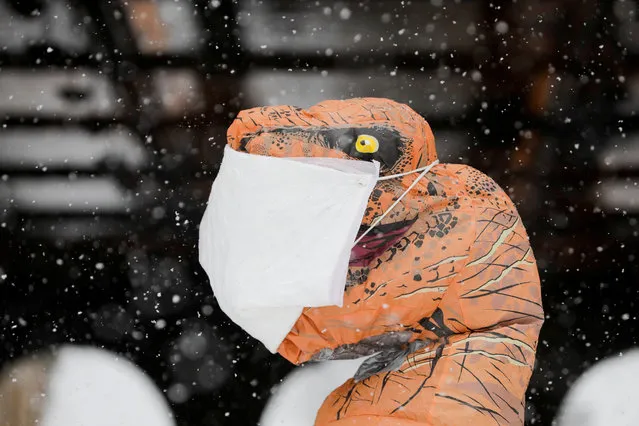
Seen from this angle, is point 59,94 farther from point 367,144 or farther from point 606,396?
point 606,396

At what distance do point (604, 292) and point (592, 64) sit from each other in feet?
1.71

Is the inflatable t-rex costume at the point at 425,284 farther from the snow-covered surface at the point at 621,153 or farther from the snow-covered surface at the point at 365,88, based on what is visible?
the snow-covered surface at the point at 621,153

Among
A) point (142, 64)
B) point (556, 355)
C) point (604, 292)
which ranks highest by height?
point (142, 64)

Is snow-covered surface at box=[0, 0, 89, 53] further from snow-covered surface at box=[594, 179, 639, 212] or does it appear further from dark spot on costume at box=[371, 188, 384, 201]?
snow-covered surface at box=[594, 179, 639, 212]

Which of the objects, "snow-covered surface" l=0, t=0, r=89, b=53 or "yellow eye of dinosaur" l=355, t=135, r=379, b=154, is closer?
"yellow eye of dinosaur" l=355, t=135, r=379, b=154

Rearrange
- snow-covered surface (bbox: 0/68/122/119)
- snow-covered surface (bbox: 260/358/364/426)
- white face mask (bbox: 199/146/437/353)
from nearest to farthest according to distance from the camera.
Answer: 1. white face mask (bbox: 199/146/437/353)
2. snow-covered surface (bbox: 260/358/364/426)
3. snow-covered surface (bbox: 0/68/122/119)

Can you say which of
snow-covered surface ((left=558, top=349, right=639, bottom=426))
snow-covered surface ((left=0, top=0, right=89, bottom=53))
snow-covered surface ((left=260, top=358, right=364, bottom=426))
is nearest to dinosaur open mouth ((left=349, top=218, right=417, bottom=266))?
snow-covered surface ((left=260, top=358, right=364, bottom=426))

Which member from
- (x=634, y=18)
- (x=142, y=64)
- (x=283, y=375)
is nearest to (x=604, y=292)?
(x=634, y=18)

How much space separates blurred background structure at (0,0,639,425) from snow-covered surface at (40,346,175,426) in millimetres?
35

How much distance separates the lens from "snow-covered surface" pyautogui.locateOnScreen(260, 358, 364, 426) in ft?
4.12

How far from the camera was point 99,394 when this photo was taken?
1280mm

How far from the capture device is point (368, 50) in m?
1.38

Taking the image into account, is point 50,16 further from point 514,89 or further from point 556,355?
point 556,355

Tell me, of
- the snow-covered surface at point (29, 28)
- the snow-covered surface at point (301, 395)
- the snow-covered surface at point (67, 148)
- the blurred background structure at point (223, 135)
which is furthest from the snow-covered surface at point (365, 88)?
the snow-covered surface at point (301, 395)
